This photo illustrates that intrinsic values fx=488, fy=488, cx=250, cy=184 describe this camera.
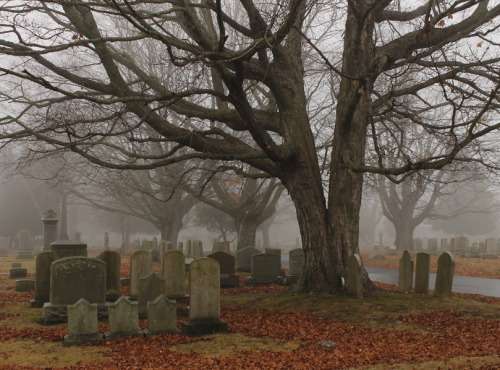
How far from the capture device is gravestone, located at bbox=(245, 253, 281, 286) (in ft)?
53.1

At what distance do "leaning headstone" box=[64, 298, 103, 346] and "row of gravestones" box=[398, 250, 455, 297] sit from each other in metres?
7.82

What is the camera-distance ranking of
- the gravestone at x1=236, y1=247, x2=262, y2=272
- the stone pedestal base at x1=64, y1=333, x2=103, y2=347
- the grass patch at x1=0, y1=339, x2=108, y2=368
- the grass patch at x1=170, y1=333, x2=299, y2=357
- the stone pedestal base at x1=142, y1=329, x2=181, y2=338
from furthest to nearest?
the gravestone at x1=236, y1=247, x2=262, y2=272 → the stone pedestal base at x1=142, y1=329, x2=181, y2=338 → the stone pedestal base at x1=64, y1=333, x2=103, y2=347 → the grass patch at x1=170, y1=333, x2=299, y2=357 → the grass patch at x1=0, y1=339, x2=108, y2=368

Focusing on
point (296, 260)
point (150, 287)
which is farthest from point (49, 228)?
point (150, 287)

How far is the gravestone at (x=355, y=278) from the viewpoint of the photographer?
10477 millimetres

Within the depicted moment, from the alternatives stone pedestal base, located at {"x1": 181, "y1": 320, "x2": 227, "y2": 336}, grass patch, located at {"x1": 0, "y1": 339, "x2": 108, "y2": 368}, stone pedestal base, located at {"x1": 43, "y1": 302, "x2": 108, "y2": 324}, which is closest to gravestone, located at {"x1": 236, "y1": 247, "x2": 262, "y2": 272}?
stone pedestal base, located at {"x1": 43, "y1": 302, "x2": 108, "y2": 324}

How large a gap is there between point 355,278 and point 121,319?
16.6 ft

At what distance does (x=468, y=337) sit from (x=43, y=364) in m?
6.16

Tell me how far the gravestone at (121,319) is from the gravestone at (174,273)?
3445 millimetres

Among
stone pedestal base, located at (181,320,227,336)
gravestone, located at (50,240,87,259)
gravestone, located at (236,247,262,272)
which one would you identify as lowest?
stone pedestal base, located at (181,320,227,336)

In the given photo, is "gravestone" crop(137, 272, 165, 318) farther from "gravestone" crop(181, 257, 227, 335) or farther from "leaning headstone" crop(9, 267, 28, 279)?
"leaning headstone" crop(9, 267, 28, 279)

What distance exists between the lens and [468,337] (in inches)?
292

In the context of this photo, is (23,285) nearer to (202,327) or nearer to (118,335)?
(118,335)

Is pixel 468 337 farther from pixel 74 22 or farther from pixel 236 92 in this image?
pixel 74 22

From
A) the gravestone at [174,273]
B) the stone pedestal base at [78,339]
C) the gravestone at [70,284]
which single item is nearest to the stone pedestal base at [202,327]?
the stone pedestal base at [78,339]
